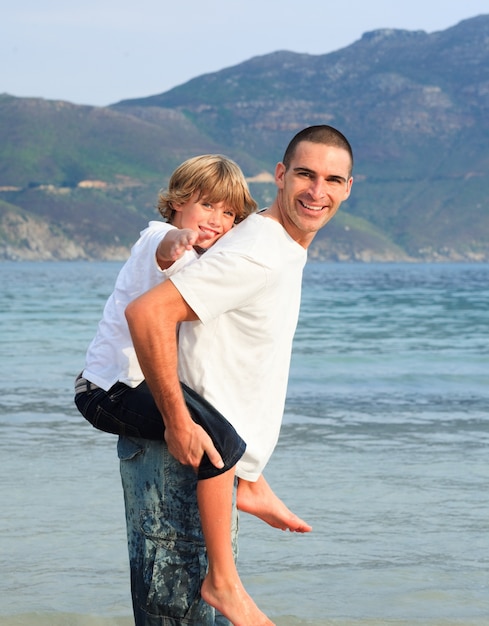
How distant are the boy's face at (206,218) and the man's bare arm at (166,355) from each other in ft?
1.29

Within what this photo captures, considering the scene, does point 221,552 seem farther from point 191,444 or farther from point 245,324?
point 245,324

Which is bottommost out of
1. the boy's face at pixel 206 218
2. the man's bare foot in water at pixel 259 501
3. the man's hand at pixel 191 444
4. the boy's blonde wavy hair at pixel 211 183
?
the man's bare foot in water at pixel 259 501

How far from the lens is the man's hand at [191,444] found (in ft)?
9.41

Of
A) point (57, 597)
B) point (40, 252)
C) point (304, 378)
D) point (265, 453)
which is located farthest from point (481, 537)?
point (40, 252)

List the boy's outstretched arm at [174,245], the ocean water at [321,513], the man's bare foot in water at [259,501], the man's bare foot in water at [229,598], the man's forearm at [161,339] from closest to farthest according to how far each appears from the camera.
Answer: the man's forearm at [161,339]
the boy's outstretched arm at [174,245]
the man's bare foot in water at [229,598]
the man's bare foot in water at [259,501]
the ocean water at [321,513]

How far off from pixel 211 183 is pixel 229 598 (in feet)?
4.01

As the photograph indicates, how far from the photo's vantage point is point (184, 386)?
117 inches

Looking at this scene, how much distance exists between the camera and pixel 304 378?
631 inches

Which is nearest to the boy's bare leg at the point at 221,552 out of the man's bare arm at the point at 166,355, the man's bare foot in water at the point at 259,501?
the man's bare arm at the point at 166,355

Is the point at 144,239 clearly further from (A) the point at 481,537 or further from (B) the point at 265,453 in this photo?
(A) the point at 481,537

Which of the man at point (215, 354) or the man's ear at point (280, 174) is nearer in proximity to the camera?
the man at point (215, 354)

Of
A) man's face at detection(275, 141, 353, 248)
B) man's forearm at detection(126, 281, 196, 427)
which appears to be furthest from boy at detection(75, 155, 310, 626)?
man's face at detection(275, 141, 353, 248)

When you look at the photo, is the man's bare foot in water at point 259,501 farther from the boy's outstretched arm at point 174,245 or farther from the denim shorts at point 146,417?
the boy's outstretched arm at point 174,245

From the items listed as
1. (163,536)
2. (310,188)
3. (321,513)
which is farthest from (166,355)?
(321,513)
